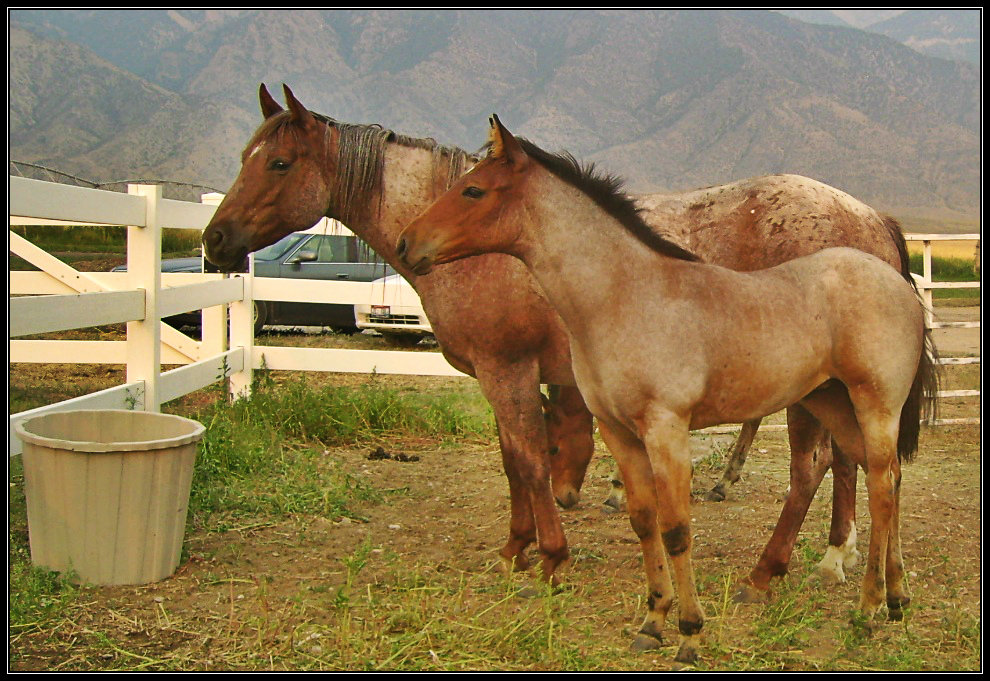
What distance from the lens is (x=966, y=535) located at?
4.66 m

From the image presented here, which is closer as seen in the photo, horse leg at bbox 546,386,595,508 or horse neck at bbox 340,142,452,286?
horse neck at bbox 340,142,452,286

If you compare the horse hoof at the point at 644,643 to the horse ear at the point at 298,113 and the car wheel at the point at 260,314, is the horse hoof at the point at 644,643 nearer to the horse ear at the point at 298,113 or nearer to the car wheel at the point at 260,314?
the horse ear at the point at 298,113

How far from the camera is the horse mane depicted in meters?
3.99

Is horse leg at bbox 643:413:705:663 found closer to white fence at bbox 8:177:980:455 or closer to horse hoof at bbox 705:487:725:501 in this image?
horse hoof at bbox 705:487:725:501

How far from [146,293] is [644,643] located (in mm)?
3727

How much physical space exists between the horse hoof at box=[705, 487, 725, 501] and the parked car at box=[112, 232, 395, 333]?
26.1 feet

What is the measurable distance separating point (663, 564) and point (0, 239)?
312 cm

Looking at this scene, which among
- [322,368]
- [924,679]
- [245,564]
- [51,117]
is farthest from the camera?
[51,117]

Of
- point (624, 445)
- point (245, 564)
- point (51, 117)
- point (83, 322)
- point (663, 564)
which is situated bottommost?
point (245, 564)

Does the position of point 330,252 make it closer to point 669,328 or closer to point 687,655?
point 669,328

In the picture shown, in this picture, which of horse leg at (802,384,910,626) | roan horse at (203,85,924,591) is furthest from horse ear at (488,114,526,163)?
horse leg at (802,384,910,626)

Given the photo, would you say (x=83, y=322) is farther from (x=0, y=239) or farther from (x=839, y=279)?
(x=839, y=279)

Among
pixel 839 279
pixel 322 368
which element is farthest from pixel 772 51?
pixel 839 279

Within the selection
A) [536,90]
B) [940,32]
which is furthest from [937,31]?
[536,90]
